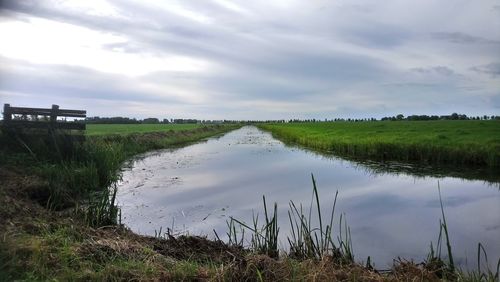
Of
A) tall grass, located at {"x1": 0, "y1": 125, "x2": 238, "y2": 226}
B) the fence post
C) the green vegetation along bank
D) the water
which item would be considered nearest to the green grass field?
the fence post

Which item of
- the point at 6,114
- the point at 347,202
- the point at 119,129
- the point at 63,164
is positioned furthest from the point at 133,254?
the point at 119,129

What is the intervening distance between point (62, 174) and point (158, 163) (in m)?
10.1

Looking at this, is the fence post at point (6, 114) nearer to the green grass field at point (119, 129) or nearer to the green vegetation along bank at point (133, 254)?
the green vegetation along bank at point (133, 254)

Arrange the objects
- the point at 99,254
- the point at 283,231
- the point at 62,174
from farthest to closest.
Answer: the point at 62,174
the point at 283,231
the point at 99,254

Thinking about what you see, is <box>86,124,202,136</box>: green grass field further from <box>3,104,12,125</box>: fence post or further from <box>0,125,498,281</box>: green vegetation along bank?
<box>0,125,498,281</box>: green vegetation along bank

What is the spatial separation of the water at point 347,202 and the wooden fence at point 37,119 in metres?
2.79

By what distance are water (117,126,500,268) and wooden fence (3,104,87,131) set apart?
279 cm

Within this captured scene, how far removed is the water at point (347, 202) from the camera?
8.02 meters

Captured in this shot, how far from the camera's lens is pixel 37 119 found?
43.9 ft

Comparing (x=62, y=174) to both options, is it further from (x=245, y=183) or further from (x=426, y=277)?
(x=426, y=277)

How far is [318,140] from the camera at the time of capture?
3347 centimetres

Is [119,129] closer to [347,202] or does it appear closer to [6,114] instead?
[6,114]

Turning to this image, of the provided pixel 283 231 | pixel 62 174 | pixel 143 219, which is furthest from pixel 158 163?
pixel 283 231

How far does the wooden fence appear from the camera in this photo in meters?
13.0
